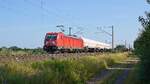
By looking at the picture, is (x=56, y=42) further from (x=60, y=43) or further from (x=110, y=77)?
(x=110, y=77)

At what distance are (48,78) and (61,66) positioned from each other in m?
6.31

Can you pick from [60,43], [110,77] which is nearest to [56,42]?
[60,43]

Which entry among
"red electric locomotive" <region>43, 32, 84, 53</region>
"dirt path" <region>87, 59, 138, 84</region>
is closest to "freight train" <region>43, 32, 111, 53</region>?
"red electric locomotive" <region>43, 32, 84, 53</region>

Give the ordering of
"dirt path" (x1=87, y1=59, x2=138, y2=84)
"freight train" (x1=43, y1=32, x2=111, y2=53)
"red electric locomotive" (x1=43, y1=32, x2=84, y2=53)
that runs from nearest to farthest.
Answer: "dirt path" (x1=87, y1=59, x2=138, y2=84) → "red electric locomotive" (x1=43, y1=32, x2=84, y2=53) → "freight train" (x1=43, y1=32, x2=111, y2=53)

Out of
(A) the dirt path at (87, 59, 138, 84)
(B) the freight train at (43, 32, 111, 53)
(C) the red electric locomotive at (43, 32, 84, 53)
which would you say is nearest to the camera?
(A) the dirt path at (87, 59, 138, 84)

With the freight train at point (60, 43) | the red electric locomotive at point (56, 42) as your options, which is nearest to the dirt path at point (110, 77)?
the red electric locomotive at point (56, 42)

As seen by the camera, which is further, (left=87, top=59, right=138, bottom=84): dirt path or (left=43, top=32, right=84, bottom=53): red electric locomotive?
(left=43, top=32, right=84, bottom=53): red electric locomotive

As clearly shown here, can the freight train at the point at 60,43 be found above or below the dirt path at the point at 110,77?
above

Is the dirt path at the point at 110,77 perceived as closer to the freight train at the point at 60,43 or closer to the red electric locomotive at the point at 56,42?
the red electric locomotive at the point at 56,42

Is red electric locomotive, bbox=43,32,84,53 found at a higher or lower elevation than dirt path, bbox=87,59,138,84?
higher

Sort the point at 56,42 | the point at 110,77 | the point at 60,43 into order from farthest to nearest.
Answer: the point at 60,43 < the point at 56,42 < the point at 110,77

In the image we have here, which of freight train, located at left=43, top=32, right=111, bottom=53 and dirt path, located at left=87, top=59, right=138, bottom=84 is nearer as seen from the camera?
dirt path, located at left=87, top=59, right=138, bottom=84

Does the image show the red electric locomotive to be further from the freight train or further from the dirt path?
the dirt path

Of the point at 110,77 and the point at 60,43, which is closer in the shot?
the point at 110,77
